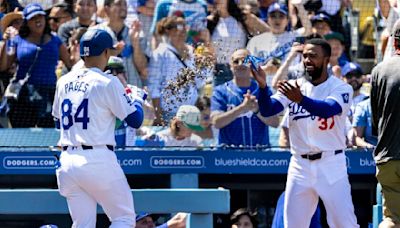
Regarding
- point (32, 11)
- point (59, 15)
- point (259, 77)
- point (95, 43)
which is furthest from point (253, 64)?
point (59, 15)

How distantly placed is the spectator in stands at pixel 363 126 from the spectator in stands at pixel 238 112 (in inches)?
33.3

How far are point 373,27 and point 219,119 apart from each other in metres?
2.59

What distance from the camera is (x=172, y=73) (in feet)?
31.7

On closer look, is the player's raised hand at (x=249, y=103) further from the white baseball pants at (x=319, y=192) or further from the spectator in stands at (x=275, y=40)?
the white baseball pants at (x=319, y=192)

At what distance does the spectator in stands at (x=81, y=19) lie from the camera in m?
10.5

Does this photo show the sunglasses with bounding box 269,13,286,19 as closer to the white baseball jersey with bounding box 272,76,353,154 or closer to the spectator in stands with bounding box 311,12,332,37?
the spectator in stands with bounding box 311,12,332,37

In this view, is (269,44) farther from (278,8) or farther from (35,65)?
(35,65)

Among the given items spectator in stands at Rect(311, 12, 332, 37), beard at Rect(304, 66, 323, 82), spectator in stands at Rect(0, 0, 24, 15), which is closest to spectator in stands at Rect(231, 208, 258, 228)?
beard at Rect(304, 66, 323, 82)

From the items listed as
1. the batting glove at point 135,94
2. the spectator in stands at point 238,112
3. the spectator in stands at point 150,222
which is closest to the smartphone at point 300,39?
the spectator in stands at point 238,112

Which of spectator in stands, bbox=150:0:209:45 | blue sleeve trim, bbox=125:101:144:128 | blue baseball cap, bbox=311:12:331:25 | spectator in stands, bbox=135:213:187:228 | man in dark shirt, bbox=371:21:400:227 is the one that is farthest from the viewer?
blue baseball cap, bbox=311:12:331:25

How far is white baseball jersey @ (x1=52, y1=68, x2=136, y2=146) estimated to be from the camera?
677 centimetres

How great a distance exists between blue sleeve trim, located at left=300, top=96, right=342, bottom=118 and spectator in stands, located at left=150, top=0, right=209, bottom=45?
9.37 feet

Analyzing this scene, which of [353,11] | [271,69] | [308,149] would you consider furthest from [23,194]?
[353,11]

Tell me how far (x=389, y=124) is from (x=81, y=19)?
461 centimetres
